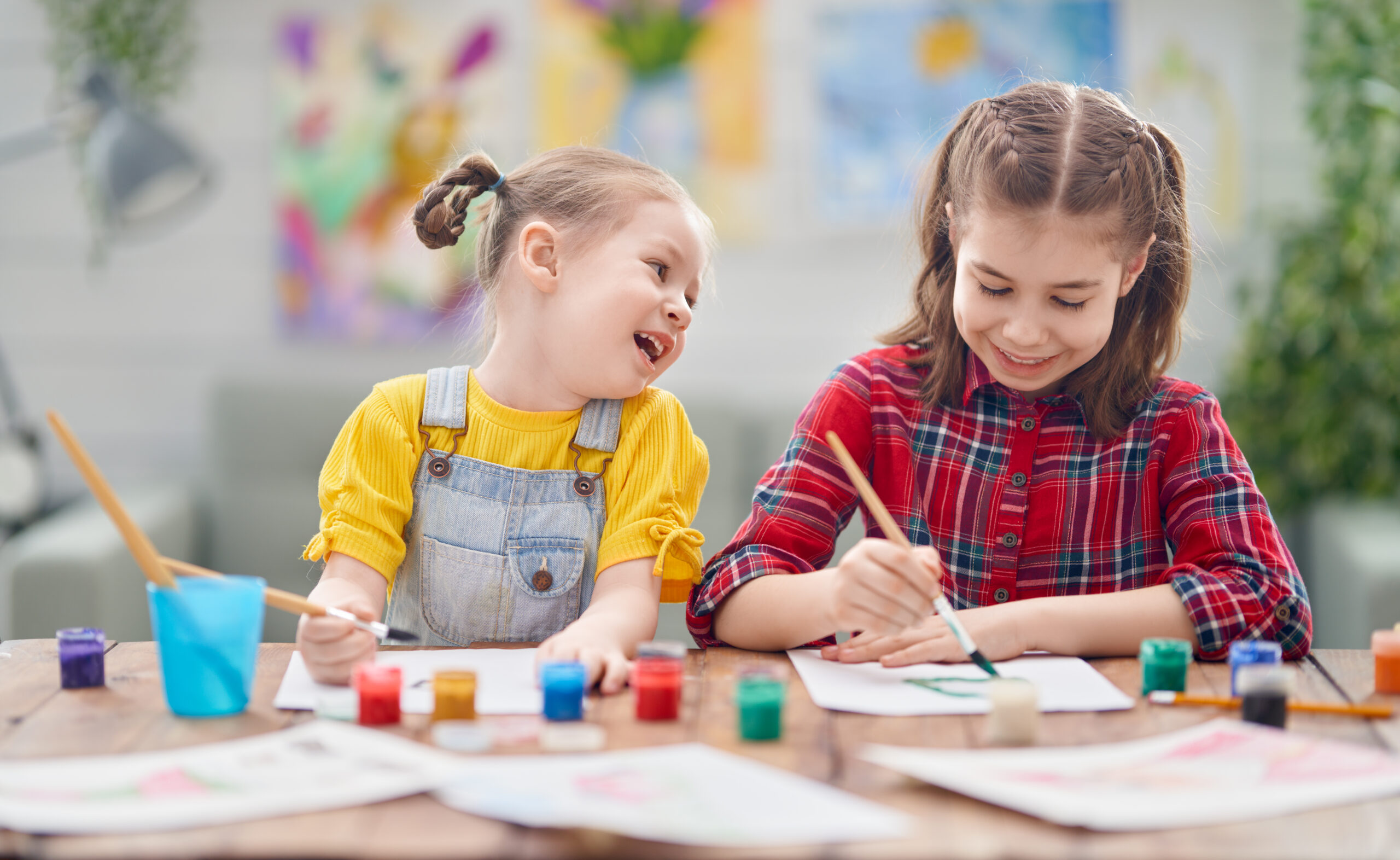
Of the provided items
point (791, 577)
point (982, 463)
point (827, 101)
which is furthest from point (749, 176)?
point (791, 577)

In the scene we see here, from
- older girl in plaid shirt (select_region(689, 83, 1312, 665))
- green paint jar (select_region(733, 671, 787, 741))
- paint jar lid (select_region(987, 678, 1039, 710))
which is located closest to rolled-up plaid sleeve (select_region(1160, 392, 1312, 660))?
older girl in plaid shirt (select_region(689, 83, 1312, 665))

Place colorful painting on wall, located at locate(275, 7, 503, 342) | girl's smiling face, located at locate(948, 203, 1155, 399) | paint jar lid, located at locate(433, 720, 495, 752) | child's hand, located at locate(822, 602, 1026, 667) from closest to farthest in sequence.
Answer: paint jar lid, located at locate(433, 720, 495, 752)
child's hand, located at locate(822, 602, 1026, 667)
girl's smiling face, located at locate(948, 203, 1155, 399)
colorful painting on wall, located at locate(275, 7, 503, 342)

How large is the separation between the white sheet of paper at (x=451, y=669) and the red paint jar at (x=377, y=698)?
0.01 meters

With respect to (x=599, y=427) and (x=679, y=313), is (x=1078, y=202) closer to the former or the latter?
(x=679, y=313)

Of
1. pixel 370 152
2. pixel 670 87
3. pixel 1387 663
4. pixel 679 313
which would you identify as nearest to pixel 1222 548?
pixel 1387 663

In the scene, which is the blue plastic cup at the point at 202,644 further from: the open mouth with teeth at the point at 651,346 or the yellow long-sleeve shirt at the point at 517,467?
the open mouth with teeth at the point at 651,346

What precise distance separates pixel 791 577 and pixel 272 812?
53 cm

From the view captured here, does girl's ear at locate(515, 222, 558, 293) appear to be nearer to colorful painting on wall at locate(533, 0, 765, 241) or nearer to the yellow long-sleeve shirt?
the yellow long-sleeve shirt

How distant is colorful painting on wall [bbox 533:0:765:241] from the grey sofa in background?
53cm

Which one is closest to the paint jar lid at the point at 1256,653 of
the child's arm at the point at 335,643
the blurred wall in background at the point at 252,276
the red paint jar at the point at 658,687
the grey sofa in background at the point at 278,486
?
the red paint jar at the point at 658,687

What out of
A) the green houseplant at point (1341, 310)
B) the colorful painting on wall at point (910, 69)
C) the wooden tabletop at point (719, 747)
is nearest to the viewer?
the wooden tabletop at point (719, 747)

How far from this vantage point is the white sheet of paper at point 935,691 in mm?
837

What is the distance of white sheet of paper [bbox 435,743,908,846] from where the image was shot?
59cm

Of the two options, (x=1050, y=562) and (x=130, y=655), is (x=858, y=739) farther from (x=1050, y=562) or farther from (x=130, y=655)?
(x=130, y=655)
